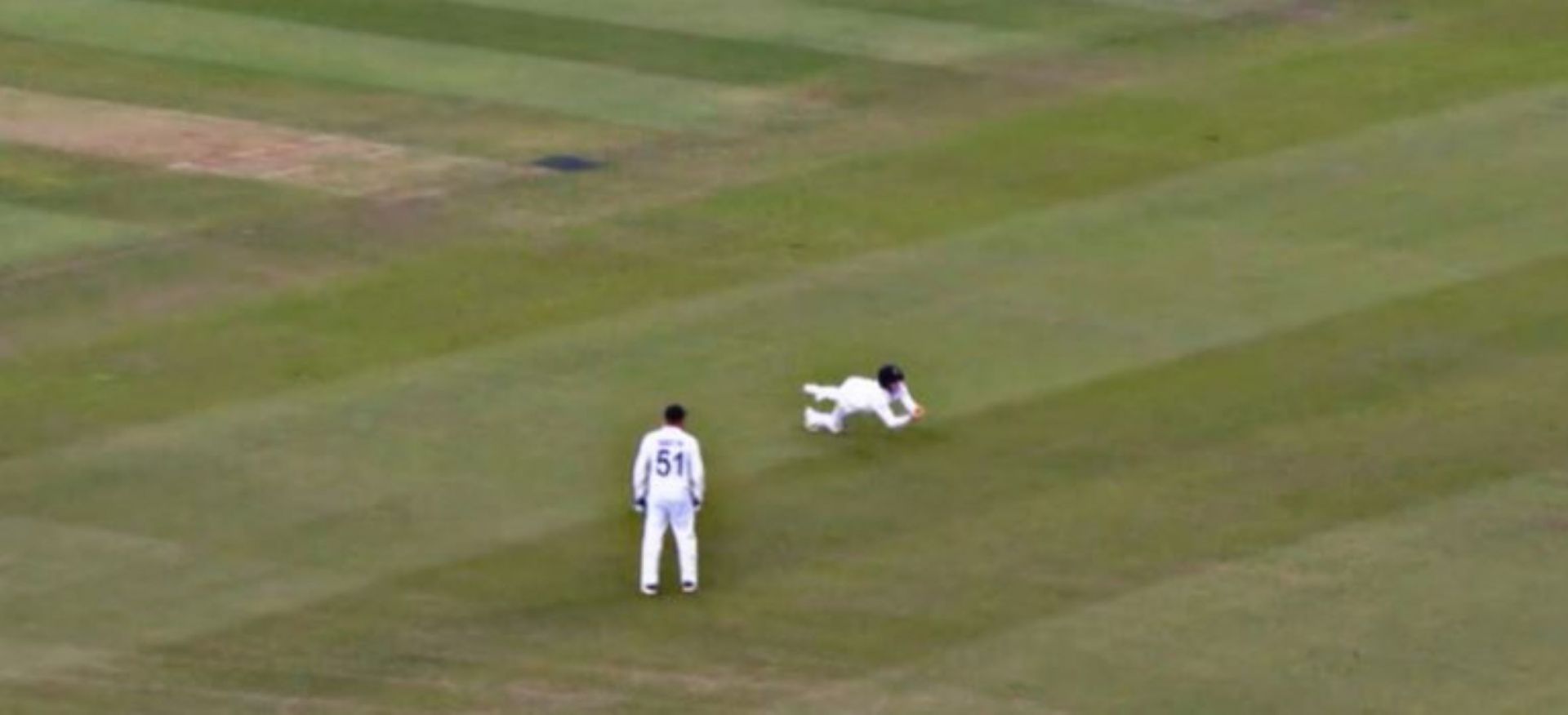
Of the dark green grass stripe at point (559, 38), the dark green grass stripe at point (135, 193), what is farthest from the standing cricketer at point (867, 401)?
the dark green grass stripe at point (559, 38)

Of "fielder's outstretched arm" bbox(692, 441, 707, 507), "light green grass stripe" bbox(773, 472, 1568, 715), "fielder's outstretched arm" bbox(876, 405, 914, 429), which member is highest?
"fielder's outstretched arm" bbox(876, 405, 914, 429)

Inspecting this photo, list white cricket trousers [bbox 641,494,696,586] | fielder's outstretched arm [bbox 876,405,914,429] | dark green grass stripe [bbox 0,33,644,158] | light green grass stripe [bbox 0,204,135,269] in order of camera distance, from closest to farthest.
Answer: white cricket trousers [bbox 641,494,696,586]
fielder's outstretched arm [bbox 876,405,914,429]
light green grass stripe [bbox 0,204,135,269]
dark green grass stripe [bbox 0,33,644,158]

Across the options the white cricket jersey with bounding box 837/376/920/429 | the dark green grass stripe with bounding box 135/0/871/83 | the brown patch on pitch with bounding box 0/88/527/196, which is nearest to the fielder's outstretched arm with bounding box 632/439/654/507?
Answer: the white cricket jersey with bounding box 837/376/920/429

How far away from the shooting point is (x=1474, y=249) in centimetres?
3484

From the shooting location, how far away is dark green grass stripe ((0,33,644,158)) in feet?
128

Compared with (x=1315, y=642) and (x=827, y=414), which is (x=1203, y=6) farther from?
(x=1315, y=642)

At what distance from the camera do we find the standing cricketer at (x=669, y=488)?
25688 mm

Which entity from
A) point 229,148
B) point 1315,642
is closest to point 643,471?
point 1315,642

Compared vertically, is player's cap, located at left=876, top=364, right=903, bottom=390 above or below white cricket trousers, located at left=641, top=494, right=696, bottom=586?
above

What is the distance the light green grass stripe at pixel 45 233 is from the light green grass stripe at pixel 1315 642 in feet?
43.4

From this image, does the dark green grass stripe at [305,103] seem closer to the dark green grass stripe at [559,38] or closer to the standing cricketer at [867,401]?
the dark green grass stripe at [559,38]

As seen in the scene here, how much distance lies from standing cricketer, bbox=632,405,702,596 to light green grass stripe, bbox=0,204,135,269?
10.8 m

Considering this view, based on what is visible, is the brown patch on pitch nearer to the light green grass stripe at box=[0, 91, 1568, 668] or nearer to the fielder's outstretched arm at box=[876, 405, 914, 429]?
the light green grass stripe at box=[0, 91, 1568, 668]

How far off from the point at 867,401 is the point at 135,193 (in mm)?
11023
